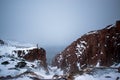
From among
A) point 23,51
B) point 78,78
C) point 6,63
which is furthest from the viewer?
point 23,51

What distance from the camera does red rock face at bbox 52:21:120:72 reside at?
431ft

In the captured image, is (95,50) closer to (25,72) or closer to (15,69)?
(15,69)

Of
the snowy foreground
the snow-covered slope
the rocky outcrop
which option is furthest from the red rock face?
the snowy foreground

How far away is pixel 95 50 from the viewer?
5797 inches

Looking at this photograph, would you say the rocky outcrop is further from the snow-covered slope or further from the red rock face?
the red rock face

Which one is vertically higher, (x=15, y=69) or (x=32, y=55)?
(x=32, y=55)

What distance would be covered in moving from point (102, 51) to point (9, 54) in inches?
2468

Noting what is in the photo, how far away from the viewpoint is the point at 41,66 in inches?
5448

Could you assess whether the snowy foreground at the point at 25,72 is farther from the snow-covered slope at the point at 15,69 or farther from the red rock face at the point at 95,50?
the red rock face at the point at 95,50

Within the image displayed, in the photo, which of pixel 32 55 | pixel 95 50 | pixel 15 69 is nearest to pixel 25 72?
pixel 15 69

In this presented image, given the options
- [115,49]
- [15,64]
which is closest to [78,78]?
[15,64]

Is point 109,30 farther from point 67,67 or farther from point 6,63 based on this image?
point 6,63

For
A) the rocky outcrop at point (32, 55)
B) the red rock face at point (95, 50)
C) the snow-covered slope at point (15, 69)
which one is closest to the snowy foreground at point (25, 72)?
the snow-covered slope at point (15, 69)

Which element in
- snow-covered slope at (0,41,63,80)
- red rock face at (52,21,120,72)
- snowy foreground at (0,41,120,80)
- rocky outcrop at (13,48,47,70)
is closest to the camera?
snowy foreground at (0,41,120,80)
